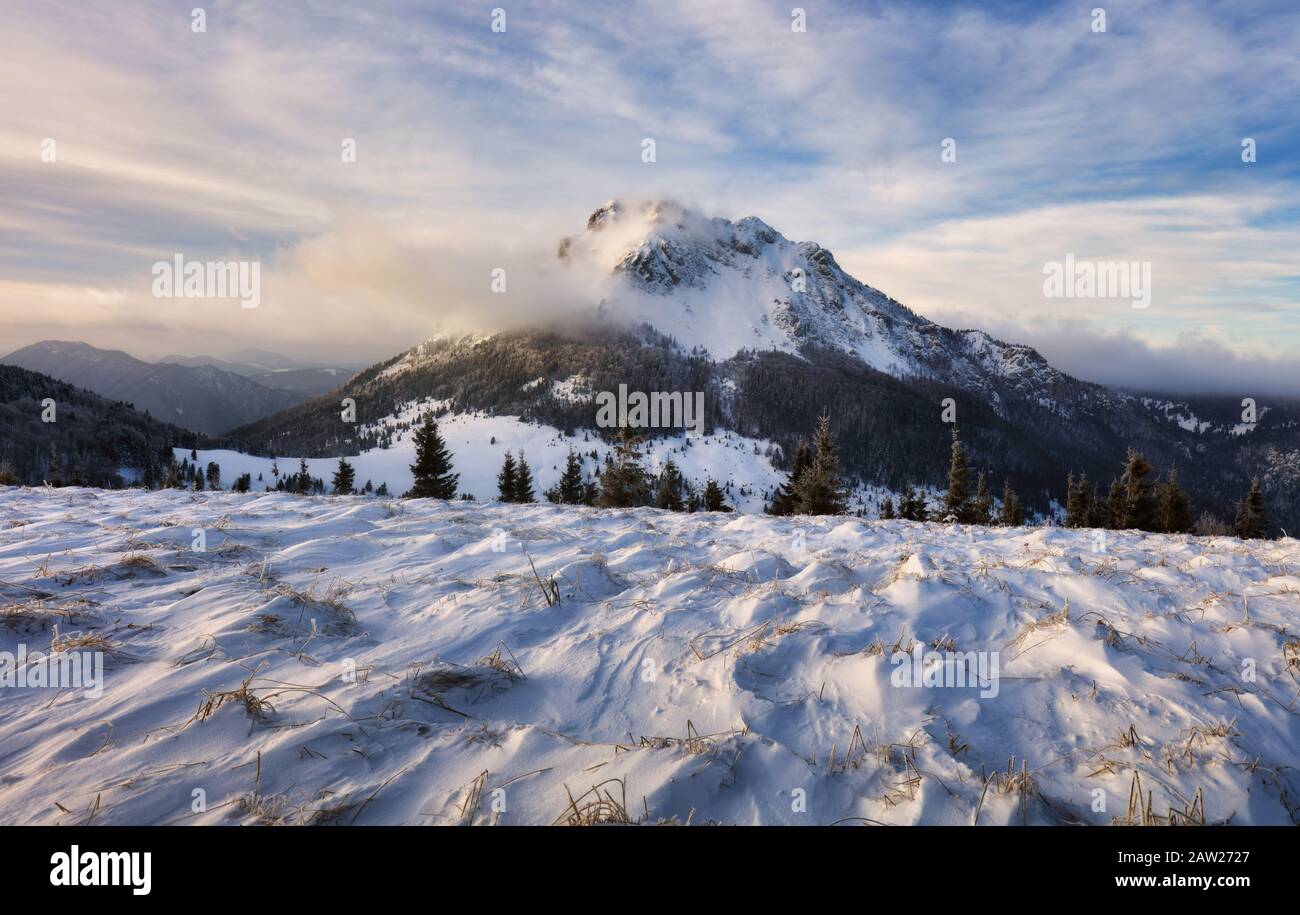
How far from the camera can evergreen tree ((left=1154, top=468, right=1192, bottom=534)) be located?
153 ft

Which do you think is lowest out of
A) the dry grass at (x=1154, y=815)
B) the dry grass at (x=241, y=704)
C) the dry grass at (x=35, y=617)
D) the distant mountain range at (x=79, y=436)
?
the dry grass at (x=1154, y=815)

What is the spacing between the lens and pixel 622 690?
11.7 ft

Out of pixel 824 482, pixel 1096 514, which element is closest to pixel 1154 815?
pixel 824 482

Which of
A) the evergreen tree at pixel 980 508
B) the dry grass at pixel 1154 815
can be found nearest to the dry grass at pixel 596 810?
the dry grass at pixel 1154 815

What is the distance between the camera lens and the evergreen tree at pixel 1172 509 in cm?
4650

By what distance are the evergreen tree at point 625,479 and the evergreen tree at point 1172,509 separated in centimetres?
4686

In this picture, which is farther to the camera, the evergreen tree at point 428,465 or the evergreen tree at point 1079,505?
the evergreen tree at point 1079,505

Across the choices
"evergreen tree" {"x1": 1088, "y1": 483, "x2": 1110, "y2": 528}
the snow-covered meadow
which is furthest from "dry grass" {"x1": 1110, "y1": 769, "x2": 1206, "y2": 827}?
"evergreen tree" {"x1": 1088, "y1": 483, "x2": 1110, "y2": 528}

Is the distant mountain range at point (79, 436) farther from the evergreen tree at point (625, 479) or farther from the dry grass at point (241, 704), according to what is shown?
the dry grass at point (241, 704)

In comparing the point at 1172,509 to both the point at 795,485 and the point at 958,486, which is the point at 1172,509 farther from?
the point at 795,485
